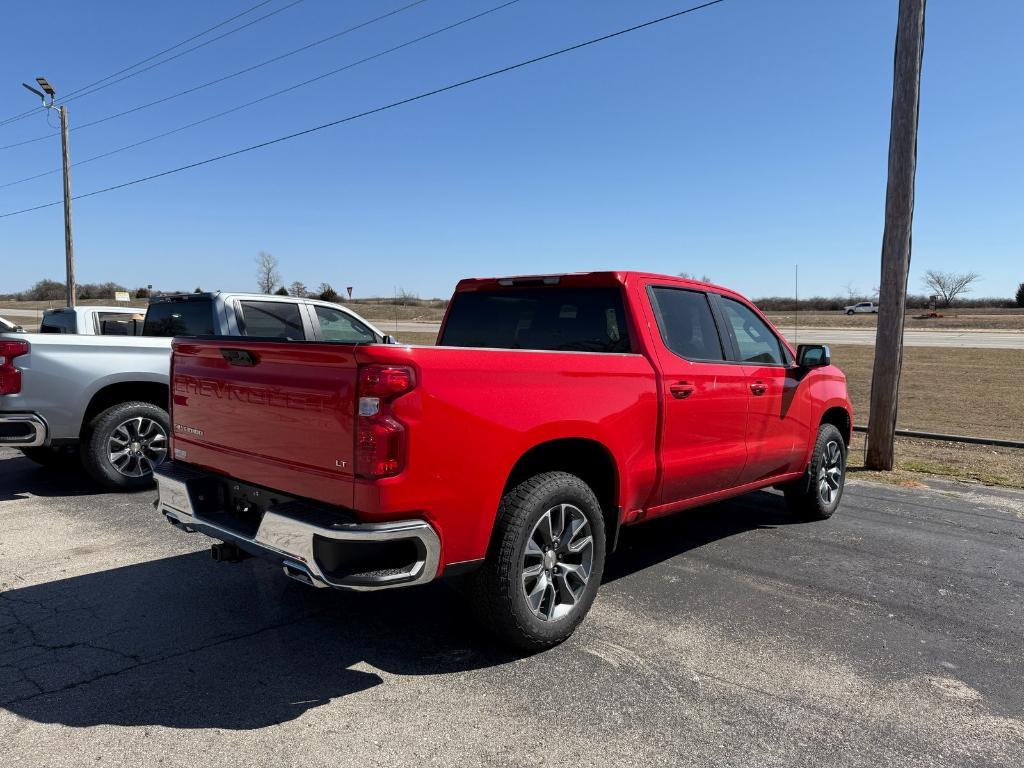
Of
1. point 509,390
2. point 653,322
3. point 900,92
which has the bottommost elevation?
point 509,390

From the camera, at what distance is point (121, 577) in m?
4.55

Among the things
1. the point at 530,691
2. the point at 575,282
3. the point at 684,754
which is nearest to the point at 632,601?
the point at 530,691

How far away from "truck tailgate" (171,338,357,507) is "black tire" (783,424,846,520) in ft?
14.0

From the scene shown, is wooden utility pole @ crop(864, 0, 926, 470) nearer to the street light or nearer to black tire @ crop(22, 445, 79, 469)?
black tire @ crop(22, 445, 79, 469)

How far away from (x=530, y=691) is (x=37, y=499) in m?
5.32

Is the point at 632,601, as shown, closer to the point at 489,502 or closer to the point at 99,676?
the point at 489,502

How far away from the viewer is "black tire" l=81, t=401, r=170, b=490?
663 cm

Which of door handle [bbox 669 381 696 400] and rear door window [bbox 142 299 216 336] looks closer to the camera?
door handle [bbox 669 381 696 400]

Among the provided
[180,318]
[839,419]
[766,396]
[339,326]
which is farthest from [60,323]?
[839,419]

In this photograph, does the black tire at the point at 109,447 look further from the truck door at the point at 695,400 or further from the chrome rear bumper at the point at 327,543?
the truck door at the point at 695,400

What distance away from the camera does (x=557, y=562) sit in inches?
146

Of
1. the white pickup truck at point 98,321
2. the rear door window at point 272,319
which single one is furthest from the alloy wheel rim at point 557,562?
the white pickup truck at point 98,321

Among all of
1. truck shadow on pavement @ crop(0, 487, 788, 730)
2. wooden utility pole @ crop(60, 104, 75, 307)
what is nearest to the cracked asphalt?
truck shadow on pavement @ crop(0, 487, 788, 730)

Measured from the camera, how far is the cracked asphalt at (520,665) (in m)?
2.85
